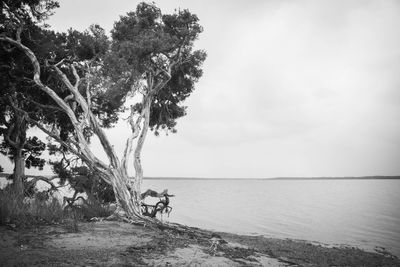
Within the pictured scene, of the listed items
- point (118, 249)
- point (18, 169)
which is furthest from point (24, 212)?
point (18, 169)

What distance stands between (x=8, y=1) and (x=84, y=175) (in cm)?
914

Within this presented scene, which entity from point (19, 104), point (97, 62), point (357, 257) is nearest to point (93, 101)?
point (97, 62)

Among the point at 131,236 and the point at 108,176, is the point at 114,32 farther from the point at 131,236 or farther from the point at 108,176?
the point at 131,236

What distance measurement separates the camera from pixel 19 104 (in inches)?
525

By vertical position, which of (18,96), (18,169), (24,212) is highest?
(18,96)

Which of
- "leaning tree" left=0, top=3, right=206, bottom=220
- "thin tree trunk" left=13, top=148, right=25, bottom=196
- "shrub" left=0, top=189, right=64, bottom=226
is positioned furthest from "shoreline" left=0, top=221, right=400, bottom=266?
"thin tree trunk" left=13, top=148, right=25, bottom=196

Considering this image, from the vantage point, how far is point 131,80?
41.7 feet

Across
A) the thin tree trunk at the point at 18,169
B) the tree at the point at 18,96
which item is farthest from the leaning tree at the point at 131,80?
the thin tree trunk at the point at 18,169

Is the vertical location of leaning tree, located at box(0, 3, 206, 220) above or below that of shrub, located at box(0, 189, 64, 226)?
above

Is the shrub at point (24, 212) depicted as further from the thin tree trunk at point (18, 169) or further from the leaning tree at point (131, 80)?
the thin tree trunk at point (18, 169)

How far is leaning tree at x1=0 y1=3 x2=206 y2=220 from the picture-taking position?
11.2 metres

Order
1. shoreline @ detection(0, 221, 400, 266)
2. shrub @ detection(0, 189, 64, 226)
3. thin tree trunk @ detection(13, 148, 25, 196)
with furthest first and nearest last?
thin tree trunk @ detection(13, 148, 25, 196)
shrub @ detection(0, 189, 64, 226)
shoreline @ detection(0, 221, 400, 266)

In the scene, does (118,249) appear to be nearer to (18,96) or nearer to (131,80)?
(131,80)

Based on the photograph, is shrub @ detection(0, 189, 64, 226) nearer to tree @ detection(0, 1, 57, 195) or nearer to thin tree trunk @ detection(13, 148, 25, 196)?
tree @ detection(0, 1, 57, 195)
